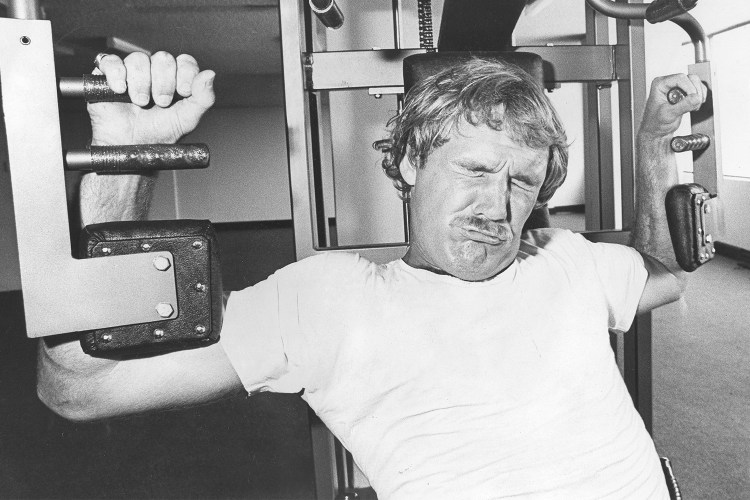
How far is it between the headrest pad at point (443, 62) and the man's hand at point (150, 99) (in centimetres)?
64

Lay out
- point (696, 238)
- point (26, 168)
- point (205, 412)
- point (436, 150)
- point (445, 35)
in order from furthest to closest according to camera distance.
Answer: point (205, 412) → point (445, 35) → point (696, 238) → point (436, 150) → point (26, 168)

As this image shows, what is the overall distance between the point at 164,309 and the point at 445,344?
0.47m

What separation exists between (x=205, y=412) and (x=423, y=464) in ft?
6.34

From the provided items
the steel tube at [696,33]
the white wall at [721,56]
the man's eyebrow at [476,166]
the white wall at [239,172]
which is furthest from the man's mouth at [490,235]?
the white wall at [239,172]

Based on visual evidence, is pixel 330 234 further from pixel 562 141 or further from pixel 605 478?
pixel 605 478

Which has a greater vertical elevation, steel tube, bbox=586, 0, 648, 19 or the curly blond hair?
steel tube, bbox=586, 0, 648, 19

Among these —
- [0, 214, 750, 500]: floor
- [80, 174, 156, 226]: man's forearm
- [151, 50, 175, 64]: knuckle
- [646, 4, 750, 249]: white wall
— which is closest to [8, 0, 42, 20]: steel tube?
[151, 50, 175, 64]: knuckle

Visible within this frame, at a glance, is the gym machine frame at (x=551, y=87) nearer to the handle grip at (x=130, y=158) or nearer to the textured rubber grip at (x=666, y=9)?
the textured rubber grip at (x=666, y=9)

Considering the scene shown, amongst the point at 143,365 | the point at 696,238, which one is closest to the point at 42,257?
the point at 143,365

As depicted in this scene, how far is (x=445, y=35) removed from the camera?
4.70 feet

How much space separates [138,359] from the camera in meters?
0.88

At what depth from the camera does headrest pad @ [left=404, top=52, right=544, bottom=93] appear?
1305 millimetres

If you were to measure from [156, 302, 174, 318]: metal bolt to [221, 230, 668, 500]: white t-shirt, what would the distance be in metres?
0.24

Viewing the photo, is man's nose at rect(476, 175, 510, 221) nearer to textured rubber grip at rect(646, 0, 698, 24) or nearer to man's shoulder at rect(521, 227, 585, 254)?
man's shoulder at rect(521, 227, 585, 254)
